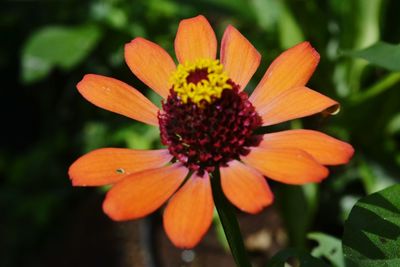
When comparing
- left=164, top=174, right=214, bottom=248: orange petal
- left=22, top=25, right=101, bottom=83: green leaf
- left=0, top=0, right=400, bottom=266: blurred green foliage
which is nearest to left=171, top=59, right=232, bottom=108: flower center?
left=164, top=174, right=214, bottom=248: orange petal

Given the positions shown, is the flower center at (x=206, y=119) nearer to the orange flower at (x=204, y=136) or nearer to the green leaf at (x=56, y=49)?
the orange flower at (x=204, y=136)

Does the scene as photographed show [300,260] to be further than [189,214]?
Yes

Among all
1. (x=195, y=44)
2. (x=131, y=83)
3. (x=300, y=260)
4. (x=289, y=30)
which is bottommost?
(x=131, y=83)

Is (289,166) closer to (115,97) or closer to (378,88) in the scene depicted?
(115,97)

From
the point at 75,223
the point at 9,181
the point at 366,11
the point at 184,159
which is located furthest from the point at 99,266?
the point at 184,159

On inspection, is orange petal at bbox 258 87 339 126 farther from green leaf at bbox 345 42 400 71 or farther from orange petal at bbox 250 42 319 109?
green leaf at bbox 345 42 400 71

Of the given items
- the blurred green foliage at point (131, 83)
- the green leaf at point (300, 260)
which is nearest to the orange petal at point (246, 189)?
the green leaf at point (300, 260)

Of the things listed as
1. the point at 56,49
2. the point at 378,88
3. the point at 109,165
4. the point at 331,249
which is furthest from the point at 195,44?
the point at 56,49
